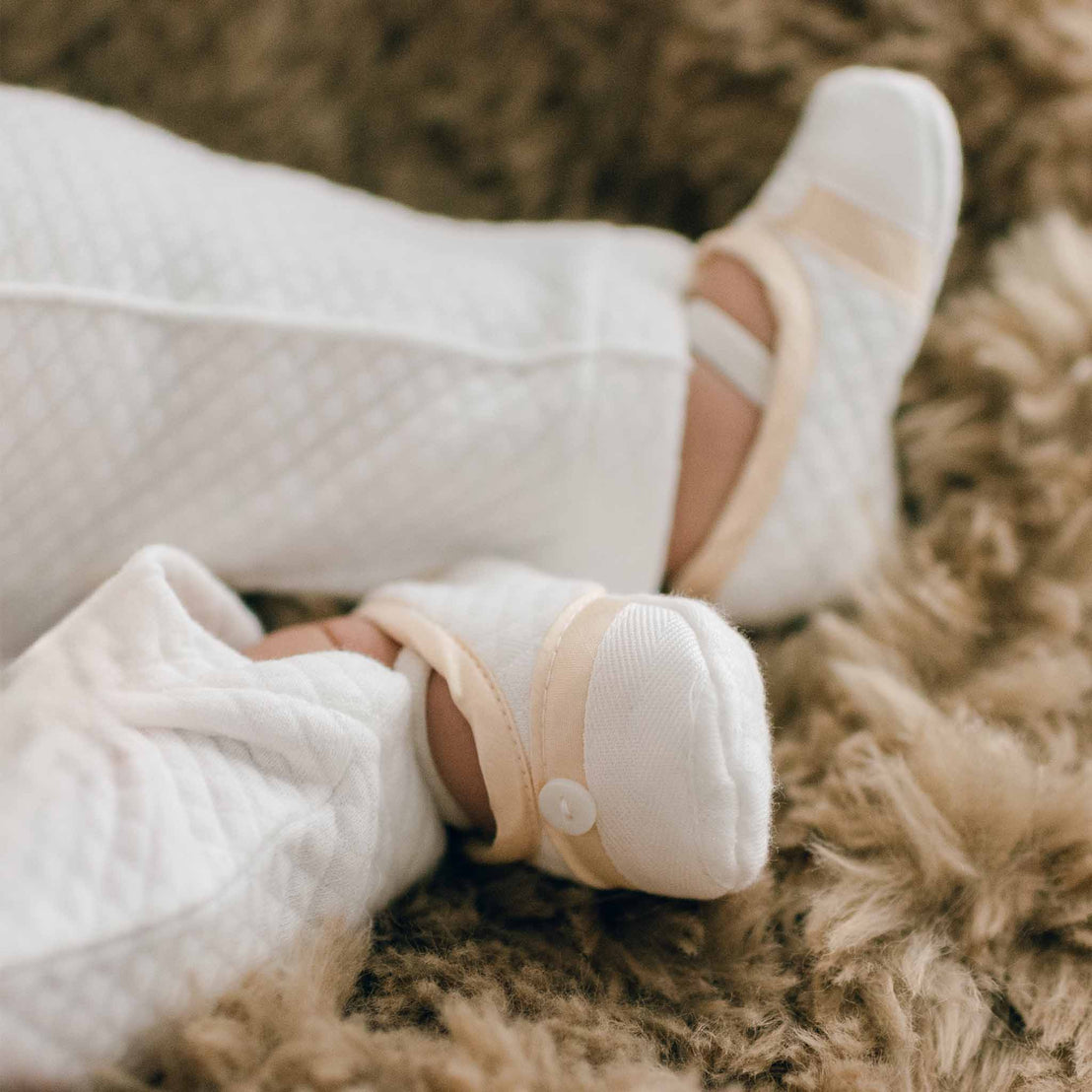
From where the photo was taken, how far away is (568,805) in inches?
17.8

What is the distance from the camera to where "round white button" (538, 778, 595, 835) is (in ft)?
1.47

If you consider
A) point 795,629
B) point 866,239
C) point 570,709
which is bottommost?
point 795,629

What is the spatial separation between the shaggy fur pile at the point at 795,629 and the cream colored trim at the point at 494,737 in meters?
0.04

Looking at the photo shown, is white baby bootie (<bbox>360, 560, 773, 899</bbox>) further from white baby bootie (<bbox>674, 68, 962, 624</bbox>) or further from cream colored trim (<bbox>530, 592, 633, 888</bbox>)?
white baby bootie (<bbox>674, 68, 962, 624</bbox>)

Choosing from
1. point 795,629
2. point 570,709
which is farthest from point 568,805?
point 795,629

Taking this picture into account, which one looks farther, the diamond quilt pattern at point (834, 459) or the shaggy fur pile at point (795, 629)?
the diamond quilt pattern at point (834, 459)

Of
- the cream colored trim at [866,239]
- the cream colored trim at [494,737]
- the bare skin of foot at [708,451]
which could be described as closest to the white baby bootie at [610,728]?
the cream colored trim at [494,737]

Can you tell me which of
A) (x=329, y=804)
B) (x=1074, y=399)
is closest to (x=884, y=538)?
(x=1074, y=399)

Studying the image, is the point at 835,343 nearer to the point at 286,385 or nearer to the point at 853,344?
the point at 853,344

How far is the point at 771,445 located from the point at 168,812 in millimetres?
412

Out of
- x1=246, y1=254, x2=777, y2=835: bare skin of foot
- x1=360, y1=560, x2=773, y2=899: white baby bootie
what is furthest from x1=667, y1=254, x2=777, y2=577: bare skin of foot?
x1=360, y1=560, x2=773, y2=899: white baby bootie

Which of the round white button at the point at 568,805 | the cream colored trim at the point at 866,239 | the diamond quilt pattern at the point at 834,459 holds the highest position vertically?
the cream colored trim at the point at 866,239

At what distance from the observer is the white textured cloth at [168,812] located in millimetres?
359

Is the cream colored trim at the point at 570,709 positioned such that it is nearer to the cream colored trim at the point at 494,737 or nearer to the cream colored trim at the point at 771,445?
the cream colored trim at the point at 494,737
